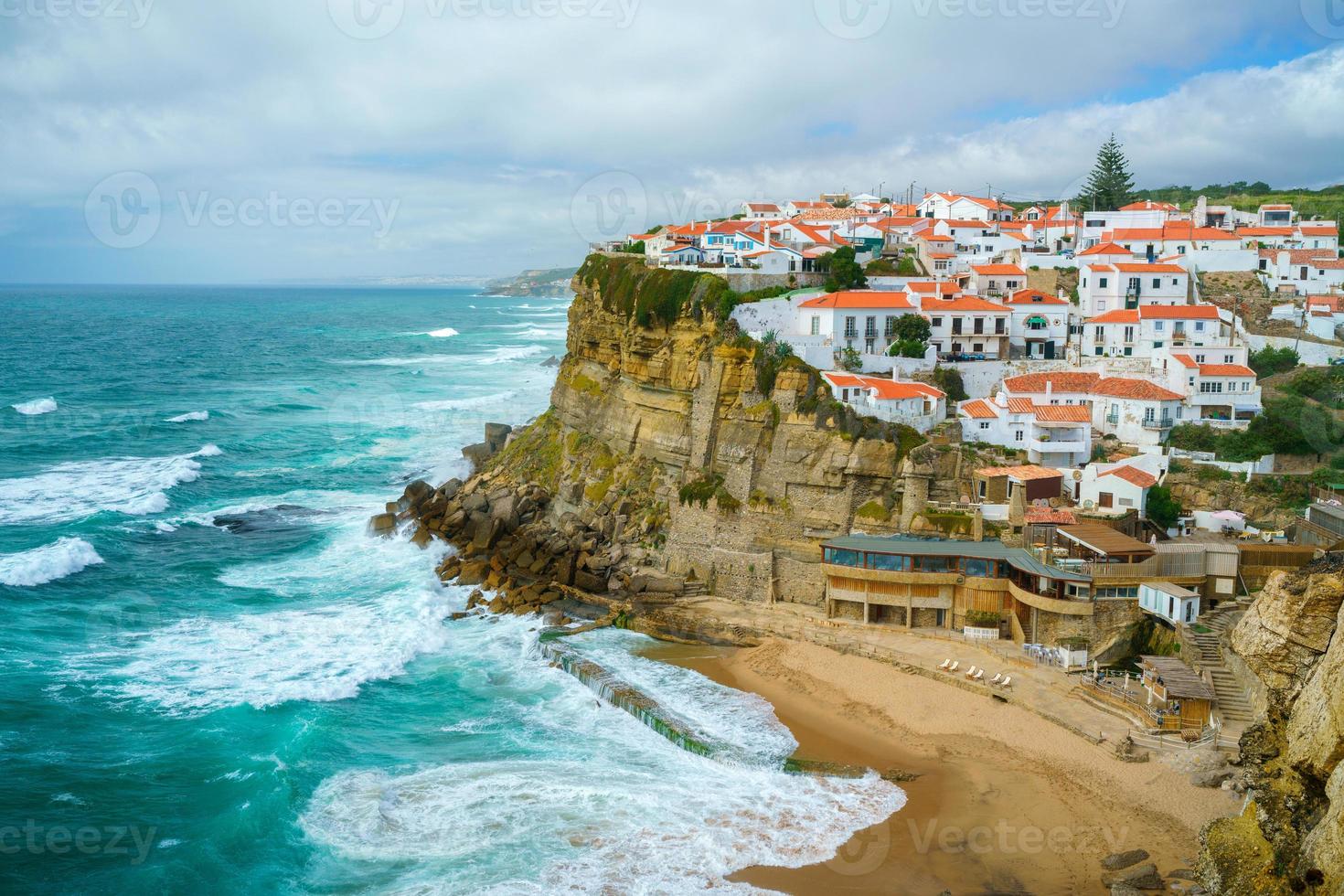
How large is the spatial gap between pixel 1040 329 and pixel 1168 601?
18.7 m

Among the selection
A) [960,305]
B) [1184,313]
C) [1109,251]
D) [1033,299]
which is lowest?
[1184,313]

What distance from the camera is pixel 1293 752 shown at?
1466cm

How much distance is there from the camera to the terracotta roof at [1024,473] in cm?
3319

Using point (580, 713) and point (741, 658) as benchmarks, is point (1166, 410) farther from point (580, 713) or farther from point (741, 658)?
point (580, 713)

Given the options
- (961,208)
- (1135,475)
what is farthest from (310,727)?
(961,208)

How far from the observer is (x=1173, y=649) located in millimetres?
28156

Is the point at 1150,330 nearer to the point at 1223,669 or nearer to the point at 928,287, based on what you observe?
the point at 928,287

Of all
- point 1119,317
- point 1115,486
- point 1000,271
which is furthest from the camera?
point 1000,271

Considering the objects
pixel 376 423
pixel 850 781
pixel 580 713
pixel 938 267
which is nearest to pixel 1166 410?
pixel 938 267

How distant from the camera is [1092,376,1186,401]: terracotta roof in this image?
3672 cm

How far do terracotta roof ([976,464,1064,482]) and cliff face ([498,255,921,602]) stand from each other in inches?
105

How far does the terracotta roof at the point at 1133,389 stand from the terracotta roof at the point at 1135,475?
467cm

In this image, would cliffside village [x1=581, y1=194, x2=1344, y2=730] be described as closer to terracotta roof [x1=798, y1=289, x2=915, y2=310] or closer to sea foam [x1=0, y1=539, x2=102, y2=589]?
terracotta roof [x1=798, y1=289, x2=915, y2=310]

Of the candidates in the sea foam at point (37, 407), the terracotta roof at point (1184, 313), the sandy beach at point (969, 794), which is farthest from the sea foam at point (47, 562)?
the terracotta roof at point (1184, 313)
